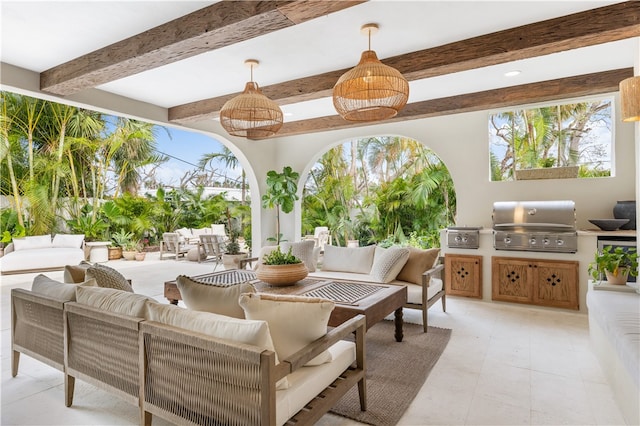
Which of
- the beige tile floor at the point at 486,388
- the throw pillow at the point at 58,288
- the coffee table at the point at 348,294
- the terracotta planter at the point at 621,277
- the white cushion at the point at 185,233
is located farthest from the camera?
the white cushion at the point at 185,233

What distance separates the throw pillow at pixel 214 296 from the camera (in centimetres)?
201

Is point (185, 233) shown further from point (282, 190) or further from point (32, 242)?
point (282, 190)

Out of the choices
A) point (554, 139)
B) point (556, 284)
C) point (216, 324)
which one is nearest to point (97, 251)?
point (216, 324)

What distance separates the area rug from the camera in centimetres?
228

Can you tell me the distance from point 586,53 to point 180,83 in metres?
4.40

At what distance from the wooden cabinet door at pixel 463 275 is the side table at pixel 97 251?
787 cm

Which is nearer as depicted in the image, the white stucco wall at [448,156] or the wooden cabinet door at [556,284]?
the wooden cabinet door at [556,284]

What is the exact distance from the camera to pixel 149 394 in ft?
6.27

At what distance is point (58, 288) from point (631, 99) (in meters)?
4.25

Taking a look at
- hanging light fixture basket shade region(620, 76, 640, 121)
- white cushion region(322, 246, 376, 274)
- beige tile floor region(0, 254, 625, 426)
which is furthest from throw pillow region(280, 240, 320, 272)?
hanging light fixture basket shade region(620, 76, 640, 121)

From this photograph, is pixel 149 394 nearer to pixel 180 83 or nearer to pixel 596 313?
pixel 596 313

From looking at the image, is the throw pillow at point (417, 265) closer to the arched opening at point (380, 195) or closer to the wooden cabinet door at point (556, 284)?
the wooden cabinet door at point (556, 284)

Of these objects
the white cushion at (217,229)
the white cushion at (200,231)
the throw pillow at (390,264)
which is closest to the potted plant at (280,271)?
the throw pillow at (390,264)

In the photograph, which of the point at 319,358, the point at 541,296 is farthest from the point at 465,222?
the point at 319,358
